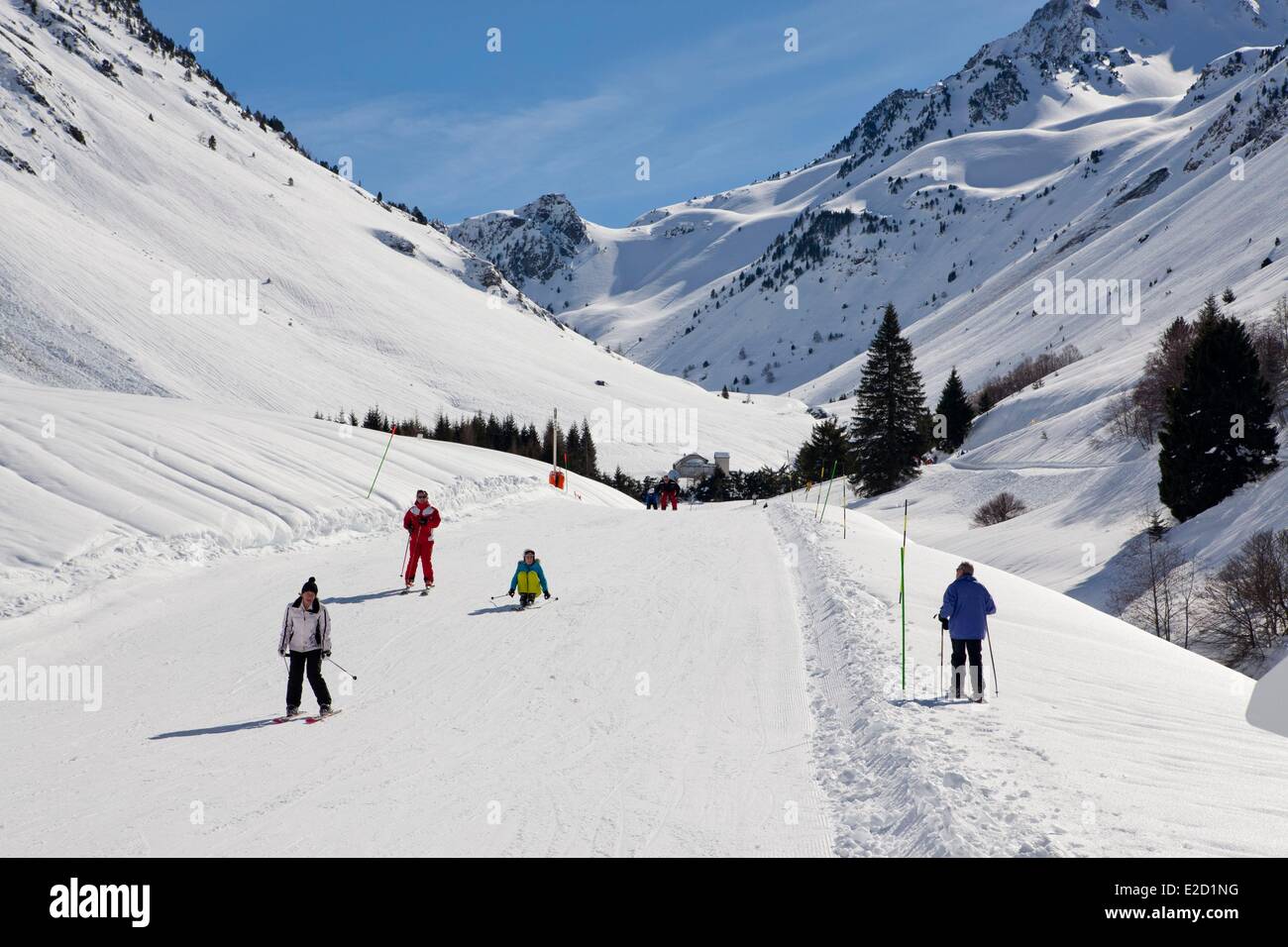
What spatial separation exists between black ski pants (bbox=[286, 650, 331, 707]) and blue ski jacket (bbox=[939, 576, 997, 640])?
8207mm

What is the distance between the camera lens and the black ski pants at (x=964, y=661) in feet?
36.3

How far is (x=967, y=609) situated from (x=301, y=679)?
880 centimetres

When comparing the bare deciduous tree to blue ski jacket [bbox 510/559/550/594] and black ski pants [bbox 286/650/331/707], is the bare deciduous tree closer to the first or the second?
blue ski jacket [bbox 510/559/550/594]

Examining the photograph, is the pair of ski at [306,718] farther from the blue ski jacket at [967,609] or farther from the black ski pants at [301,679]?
the blue ski jacket at [967,609]

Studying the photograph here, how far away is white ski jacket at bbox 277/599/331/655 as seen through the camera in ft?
35.6

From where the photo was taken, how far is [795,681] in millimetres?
11992

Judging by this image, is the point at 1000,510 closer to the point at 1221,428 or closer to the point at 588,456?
the point at 1221,428

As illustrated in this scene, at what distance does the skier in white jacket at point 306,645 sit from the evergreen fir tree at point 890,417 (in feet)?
188

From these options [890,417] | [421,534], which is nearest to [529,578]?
[421,534]

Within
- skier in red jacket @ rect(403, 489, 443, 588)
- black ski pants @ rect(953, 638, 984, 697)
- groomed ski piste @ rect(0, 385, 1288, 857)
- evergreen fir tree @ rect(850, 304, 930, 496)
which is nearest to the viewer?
groomed ski piste @ rect(0, 385, 1288, 857)

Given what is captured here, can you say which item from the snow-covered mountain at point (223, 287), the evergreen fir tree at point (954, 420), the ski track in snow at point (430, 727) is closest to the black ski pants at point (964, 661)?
the ski track in snow at point (430, 727)

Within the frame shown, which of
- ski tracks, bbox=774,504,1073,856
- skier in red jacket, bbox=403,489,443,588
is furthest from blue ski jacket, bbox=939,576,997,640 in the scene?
skier in red jacket, bbox=403,489,443,588
